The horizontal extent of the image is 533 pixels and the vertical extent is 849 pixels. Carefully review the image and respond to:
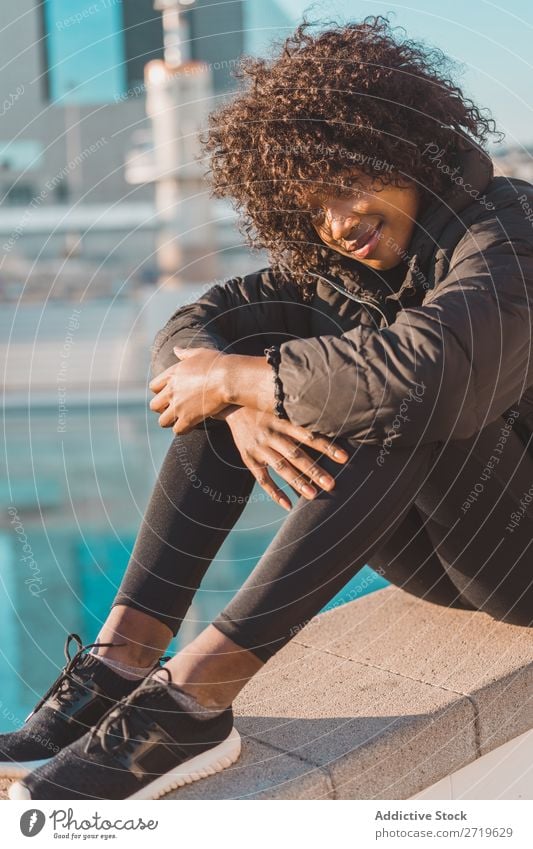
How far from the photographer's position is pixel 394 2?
998 mm

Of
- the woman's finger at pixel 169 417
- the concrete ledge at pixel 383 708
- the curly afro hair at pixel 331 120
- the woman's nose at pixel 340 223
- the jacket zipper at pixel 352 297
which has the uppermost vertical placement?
the curly afro hair at pixel 331 120

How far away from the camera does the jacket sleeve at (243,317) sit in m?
0.90

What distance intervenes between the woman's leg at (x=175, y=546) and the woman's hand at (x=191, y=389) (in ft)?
0.08

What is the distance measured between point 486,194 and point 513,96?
0.20m

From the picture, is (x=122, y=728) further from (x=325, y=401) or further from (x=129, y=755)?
(x=325, y=401)

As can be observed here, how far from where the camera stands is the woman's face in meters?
0.84

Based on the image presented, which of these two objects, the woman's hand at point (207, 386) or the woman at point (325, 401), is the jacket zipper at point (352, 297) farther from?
the woman's hand at point (207, 386)

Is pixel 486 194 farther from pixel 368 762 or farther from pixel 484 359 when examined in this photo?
pixel 368 762

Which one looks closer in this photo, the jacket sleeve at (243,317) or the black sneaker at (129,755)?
the black sneaker at (129,755)

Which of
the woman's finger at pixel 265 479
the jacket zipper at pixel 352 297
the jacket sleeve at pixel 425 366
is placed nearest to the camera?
the jacket sleeve at pixel 425 366

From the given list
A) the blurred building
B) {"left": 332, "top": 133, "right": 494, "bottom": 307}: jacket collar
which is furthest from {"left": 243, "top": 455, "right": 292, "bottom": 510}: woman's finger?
the blurred building

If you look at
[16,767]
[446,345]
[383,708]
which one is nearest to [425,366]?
[446,345]

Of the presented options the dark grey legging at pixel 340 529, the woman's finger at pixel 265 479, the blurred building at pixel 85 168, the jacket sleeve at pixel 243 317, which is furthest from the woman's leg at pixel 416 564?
the blurred building at pixel 85 168

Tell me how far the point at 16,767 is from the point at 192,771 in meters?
0.14
